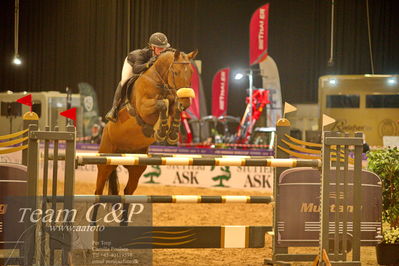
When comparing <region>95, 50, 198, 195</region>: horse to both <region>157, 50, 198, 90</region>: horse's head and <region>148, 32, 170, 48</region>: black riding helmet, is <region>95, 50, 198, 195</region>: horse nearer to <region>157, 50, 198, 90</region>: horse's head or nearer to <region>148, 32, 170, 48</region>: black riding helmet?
<region>157, 50, 198, 90</region>: horse's head

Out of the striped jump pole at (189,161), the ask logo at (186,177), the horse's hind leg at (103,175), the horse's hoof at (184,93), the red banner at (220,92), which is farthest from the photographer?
the red banner at (220,92)

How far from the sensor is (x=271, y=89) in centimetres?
961

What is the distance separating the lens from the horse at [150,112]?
13.4 feet

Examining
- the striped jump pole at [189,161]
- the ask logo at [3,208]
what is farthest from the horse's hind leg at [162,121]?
the ask logo at [3,208]

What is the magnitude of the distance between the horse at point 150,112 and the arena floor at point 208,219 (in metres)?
0.61

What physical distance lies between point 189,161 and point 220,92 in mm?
7376

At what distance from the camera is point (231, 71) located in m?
11.4

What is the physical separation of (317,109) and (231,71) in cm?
176

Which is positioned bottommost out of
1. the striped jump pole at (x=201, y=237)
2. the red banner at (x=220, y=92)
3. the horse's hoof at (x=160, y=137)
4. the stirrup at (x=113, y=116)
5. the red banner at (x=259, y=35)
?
the striped jump pole at (x=201, y=237)

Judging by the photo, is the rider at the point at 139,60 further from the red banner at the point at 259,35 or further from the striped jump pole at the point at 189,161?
the red banner at the point at 259,35

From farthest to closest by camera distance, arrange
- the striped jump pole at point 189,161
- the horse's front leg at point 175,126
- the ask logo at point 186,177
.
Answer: the ask logo at point 186,177
the horse's front leg at point 175,126
the striped jump pole at point 189,161

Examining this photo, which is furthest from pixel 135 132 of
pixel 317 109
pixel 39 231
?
pixel 317 109

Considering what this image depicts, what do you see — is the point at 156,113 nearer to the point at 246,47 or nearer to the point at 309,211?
the point at 309,211

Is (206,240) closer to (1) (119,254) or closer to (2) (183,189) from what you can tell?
(1) (119,254)
